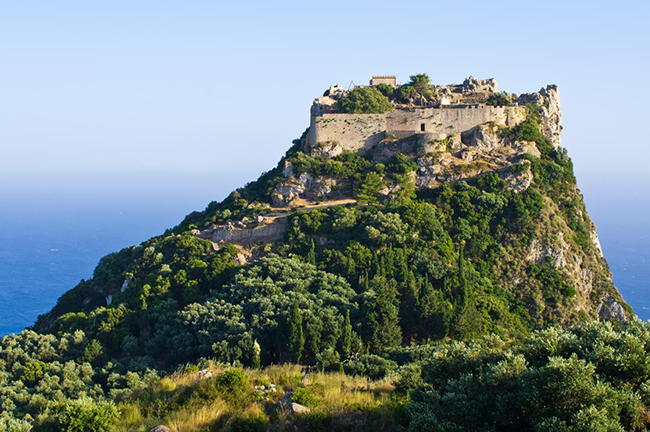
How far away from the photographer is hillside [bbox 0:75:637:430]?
31625mm

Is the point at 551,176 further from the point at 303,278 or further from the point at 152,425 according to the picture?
the point at 152,425

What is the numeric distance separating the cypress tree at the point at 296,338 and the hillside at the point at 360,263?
8 centimetres

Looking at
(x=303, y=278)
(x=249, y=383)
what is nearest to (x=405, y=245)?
(x=303, y=278)

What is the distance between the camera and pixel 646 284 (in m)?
94.9

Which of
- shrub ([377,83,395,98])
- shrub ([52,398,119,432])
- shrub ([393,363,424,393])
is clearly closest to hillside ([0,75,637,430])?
shrub ([377,83,395,98])

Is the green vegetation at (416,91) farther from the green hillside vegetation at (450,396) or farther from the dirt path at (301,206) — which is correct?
the green hillside vegetation at (450,396)

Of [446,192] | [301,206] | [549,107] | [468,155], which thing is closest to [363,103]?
[468,155]

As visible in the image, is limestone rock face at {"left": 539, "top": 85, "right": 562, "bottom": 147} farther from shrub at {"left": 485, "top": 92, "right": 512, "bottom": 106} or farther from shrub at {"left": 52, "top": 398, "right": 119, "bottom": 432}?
shrub at {"left": 52, "top": 398, "right": 119, "bottom": 432}

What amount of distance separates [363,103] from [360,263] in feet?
65.2

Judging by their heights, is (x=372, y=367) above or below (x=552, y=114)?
below

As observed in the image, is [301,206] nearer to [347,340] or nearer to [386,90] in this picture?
[386,90]

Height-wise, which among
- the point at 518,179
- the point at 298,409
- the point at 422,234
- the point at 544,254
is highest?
the point at 518,179

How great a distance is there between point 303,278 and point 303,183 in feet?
47.2

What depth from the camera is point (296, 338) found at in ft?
101
